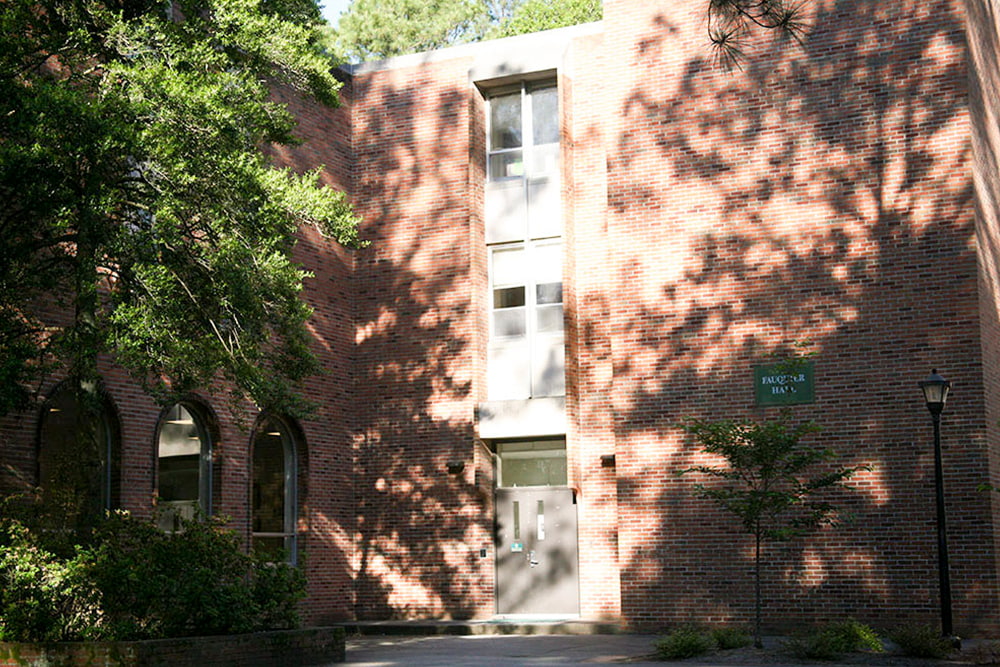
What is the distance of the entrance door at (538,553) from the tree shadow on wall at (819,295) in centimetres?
223

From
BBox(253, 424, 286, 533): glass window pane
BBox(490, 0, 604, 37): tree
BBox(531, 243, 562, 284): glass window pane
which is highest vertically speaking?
BBox(490, 0, 604, 37): tree

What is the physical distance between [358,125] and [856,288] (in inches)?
410

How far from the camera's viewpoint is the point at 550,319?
22.6m

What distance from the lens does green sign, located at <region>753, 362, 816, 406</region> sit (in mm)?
19062

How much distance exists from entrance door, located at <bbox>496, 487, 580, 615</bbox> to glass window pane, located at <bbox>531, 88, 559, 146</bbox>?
6.55 m

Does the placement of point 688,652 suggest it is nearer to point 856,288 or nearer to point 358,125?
point 856,288

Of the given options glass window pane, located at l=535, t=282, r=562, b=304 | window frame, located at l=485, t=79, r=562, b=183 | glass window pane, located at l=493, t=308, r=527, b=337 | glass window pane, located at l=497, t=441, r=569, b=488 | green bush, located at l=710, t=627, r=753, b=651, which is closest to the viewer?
green bush, located at l=710, t=627, r=753, b=651

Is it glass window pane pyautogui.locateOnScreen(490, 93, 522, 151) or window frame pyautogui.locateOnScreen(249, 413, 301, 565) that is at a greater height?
glass window pane pyautogui.locateOnScreen(490, 93, 522, 151)

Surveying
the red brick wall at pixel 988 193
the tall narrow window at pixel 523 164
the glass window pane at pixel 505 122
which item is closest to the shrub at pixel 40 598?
the tall narrow window at pixel 523 164

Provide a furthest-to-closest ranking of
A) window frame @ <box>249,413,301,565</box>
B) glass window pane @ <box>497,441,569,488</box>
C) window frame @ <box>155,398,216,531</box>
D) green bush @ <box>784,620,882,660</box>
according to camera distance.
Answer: glass window pane @ <box>497,441,569,488</box>
window frame @ <box>249,413,301,565</box>
window frame @ <box>155,398,216,531</box>
green bush @ <box>784,620,882,660</box>

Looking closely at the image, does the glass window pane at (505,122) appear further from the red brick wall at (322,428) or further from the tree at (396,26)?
the tree at (396,26)

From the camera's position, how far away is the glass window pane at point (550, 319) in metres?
22.5

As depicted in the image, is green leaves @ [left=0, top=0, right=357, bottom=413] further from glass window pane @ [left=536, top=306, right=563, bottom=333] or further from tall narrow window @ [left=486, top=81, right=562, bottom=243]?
tall narrow window @ [left=486, top=81, right=562, bottom=243]

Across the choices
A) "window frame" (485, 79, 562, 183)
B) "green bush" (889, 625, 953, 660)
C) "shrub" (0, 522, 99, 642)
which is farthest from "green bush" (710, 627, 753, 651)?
"window frame" (485, 79, 562, 183)
